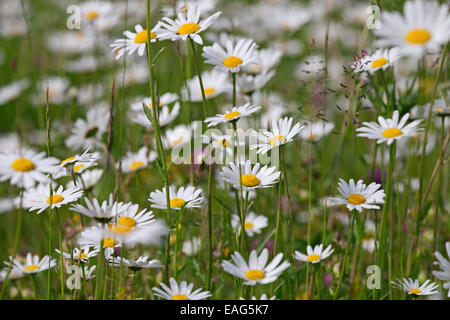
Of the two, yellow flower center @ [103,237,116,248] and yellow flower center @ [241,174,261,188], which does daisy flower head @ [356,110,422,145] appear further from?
yellow flower center @ [103,237,116,248]

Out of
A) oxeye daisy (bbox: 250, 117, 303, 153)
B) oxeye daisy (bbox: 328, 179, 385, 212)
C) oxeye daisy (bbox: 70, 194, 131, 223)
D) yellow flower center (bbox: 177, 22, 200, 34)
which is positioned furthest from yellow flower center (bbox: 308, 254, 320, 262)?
yellow flower center (bbox: 177, 22, 200, 34)

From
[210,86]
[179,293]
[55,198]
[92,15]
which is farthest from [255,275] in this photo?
[92,15]

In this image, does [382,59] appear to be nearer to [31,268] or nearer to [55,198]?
[55,198]

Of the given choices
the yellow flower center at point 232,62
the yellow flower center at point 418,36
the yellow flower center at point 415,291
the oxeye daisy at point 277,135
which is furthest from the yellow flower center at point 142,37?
the yellow flower center at point 415,291

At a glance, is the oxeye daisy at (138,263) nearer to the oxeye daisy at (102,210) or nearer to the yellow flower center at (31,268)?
the oxeye daisy at (102,210)

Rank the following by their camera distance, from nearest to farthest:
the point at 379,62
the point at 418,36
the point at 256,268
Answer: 1. the point at 418,36
2. the point at 256,268
3. the point at 379,62

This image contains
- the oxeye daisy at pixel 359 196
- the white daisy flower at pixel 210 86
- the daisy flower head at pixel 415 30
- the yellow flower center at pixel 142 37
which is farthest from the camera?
the white daisy flower at pixel 210 86

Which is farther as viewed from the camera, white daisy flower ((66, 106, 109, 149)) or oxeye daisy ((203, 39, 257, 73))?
white daisy flower ((66, 106, 109, 149))
